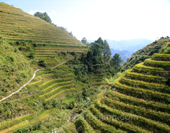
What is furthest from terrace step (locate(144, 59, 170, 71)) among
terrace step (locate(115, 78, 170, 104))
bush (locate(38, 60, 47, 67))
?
bush (locate(38, 60, 47, 67))

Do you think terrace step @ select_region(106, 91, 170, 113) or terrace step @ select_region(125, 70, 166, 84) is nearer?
terrace step @ select_region(106, 91, 170, 113)

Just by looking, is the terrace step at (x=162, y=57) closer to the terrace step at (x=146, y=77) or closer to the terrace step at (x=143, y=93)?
the terrace step at (x=146, y=77)

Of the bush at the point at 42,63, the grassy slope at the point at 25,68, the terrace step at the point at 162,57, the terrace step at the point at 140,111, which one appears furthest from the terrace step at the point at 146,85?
the bush at the point at 42,63

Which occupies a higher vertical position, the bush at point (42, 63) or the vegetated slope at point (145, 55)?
the vegetated slope at point (145, 55)

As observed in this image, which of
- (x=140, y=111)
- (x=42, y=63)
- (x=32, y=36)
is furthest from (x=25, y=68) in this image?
(x=140, y=111)

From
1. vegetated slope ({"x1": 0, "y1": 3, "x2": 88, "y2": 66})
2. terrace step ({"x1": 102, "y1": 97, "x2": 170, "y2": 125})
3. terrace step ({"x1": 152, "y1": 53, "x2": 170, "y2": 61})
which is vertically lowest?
terrace step ({"x1": 102, "y1": 97, "x2": 170, "y2": 125})

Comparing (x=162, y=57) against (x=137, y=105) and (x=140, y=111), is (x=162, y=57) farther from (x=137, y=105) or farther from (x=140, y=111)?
(x=140, y=111)

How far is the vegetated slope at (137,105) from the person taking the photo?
9.95 meters

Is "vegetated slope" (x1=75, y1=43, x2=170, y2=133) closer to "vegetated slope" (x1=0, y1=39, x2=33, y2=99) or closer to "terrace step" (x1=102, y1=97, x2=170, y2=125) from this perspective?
"terrace step" (x1=102, y1=97, x2=170, y2=125)

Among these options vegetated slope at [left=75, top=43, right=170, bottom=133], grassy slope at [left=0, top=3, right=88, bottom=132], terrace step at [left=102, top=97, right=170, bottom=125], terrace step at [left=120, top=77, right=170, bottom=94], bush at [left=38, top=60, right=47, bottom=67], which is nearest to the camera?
terrace step at [left=102, top=97, right=170, bottom=125]

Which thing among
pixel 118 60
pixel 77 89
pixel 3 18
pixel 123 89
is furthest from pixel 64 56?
pixel 123 89

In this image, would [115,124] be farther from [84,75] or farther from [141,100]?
[84,75]

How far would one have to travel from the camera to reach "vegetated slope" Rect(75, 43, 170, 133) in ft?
32.6

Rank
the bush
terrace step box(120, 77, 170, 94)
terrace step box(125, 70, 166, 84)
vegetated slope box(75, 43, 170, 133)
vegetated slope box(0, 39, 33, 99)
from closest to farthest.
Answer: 1. vegetated slope box(75, 43, 170, 133)
2. terrace step box(120, 77, 170, 94)
3. terrace step box(125, 70, 166, 84)
4. vegetated slope box(0, 39, 33, 99)
5. the bush
